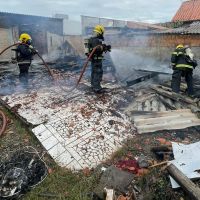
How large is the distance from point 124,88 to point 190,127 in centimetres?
299

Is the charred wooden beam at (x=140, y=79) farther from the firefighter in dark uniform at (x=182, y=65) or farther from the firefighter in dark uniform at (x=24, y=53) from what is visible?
the firefighter in dark uniform at (x=24, y=53)

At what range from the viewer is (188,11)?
23109 mm

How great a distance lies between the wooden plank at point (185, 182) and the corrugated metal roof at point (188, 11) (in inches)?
796

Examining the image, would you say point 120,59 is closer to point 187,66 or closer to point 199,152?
point 187,66

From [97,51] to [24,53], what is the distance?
8.54 ft

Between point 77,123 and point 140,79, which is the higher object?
point 140,79

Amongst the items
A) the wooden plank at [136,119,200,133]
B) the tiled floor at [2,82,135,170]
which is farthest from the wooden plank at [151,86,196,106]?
the wooden plank at [136,119,200,133]

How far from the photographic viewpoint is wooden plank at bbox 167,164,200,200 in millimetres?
3679

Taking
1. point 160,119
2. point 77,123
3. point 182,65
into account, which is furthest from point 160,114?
point 182,65

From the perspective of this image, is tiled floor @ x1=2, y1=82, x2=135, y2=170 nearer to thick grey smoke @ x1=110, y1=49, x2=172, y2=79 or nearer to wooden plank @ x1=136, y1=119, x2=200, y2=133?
wooden plank @ x1=136, y1=119, x2=200, y2=133

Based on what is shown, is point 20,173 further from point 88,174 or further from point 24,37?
point 24,37

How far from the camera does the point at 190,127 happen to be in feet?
20.6

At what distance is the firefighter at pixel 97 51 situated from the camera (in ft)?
25.5

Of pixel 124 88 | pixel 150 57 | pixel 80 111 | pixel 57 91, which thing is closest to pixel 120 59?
pixel 150 57
